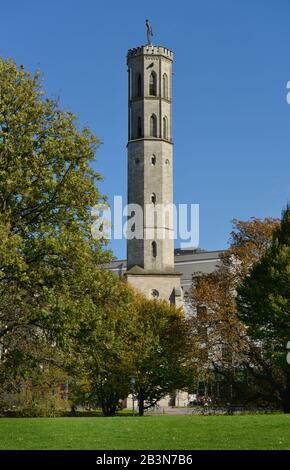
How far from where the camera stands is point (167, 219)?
282 feet

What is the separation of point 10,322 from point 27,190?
565 cm

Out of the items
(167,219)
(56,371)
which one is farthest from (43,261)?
(167,219)

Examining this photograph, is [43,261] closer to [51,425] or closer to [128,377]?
[51,425]

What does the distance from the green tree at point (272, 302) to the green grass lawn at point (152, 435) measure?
17.4 metres

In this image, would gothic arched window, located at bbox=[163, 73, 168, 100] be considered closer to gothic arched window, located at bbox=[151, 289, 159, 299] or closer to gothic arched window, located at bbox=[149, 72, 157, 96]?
gothic arched window, located at bbox=[149, 72, 157, 96]

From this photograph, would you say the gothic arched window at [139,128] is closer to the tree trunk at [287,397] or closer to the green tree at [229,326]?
the green tree at [229,326]

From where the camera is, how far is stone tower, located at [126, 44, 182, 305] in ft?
275

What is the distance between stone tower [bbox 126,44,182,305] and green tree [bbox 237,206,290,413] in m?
31.9

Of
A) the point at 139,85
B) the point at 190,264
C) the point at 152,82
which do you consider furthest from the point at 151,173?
the point at 190,264

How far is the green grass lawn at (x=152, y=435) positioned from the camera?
22.0 meters

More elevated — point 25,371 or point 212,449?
point 25,371

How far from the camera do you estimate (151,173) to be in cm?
8556

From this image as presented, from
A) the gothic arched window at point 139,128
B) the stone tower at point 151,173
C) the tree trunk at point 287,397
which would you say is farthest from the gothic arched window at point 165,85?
the tree trunk at point 287,397
